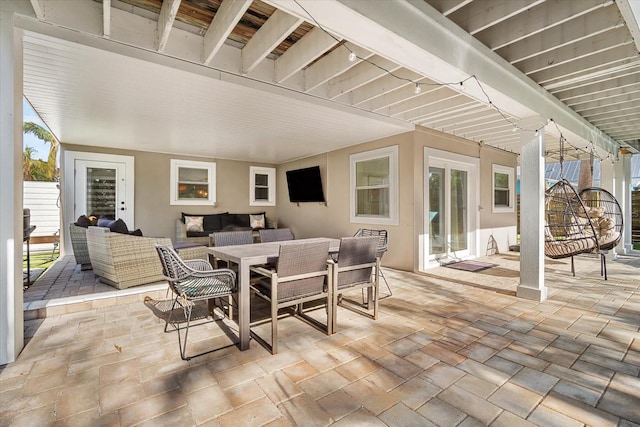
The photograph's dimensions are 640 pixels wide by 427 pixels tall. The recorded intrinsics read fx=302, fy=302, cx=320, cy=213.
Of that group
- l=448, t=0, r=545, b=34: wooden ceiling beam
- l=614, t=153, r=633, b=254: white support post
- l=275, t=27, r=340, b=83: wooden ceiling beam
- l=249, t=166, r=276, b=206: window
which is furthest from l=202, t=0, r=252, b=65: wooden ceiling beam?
l=614, t=153, r=633, b=254: white support post

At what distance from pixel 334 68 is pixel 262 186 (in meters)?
5.63

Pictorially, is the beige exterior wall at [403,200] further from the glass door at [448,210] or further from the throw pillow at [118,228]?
the throw pillow at [118,228]

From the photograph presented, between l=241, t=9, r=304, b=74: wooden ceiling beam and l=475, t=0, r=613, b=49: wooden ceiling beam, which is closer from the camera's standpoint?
l=475, t=0, r=613, b=49: wooden ceiling beam

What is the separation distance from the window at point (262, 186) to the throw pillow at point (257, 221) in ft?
1.48

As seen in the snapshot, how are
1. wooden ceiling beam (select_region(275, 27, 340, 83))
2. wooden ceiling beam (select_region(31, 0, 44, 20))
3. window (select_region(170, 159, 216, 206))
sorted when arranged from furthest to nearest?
window (select_region(170, 159, 216, 206)) → wooden ceiling beam (select_region(275, 27, 340, 83)) → wooden ceiling beam (select_region(31, 0, 44, 20))

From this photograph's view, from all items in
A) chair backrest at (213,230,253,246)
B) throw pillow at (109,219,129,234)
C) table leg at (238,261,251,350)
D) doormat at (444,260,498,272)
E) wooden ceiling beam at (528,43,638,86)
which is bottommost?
doormat at (444,260,498,272)

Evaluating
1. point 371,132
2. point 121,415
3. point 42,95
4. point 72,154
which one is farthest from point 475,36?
point 72,154

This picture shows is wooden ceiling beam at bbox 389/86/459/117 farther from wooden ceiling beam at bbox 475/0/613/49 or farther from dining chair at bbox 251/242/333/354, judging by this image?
dining chair at bbox 251/242/333/354

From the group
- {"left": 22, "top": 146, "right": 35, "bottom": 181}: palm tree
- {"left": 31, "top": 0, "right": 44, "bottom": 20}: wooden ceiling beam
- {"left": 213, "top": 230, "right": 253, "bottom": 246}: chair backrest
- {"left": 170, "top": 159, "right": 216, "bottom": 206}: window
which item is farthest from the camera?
{"left": 22, "top": 146, "right": 35, "bottom": 181}: palm tree

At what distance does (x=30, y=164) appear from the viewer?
1082 cm

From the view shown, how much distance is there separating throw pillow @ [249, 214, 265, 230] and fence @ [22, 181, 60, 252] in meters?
5.17

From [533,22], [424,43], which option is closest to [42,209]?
[424,43]

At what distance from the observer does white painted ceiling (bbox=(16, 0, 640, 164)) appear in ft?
7.23

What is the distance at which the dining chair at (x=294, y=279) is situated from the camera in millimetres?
2314
